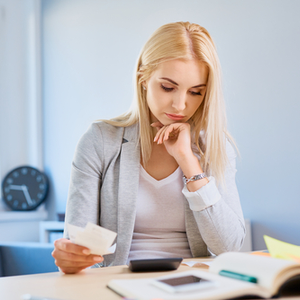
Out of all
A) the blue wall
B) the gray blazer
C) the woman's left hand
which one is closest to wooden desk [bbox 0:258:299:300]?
the gray blazer

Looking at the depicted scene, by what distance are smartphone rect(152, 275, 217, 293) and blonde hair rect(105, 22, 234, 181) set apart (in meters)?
0.67

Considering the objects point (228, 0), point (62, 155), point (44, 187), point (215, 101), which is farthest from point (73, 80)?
point (215, 101)

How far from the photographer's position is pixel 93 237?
2.50 feet

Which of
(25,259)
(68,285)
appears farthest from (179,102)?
(25,259)

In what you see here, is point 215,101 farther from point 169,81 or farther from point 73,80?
point 73,80

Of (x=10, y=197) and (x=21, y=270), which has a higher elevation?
(x=10, y=197)

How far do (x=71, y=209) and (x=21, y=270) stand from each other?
102cm

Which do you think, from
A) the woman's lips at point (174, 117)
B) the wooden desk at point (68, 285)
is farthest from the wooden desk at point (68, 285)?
the woman's lips at point (174, 117)

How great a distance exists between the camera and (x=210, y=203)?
3.69 ft

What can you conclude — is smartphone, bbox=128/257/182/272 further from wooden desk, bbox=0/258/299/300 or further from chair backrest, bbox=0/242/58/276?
chair backrest, bbox=0/242/58/276

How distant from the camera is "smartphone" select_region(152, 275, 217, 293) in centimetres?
55

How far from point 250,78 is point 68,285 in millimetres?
1575

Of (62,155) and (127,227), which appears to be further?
(62,155)

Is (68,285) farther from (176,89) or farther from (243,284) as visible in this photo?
(176,89)
